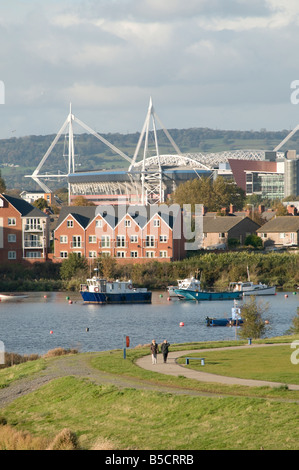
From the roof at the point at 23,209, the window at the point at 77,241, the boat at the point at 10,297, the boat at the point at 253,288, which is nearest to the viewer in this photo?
the boat at the point at 10,297

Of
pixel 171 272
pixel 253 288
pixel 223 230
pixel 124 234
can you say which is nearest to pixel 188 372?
pixel 253 288

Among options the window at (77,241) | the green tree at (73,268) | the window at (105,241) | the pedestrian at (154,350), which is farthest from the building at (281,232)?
the pedestrian at (154,350)

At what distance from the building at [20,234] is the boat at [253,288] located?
25195 mm

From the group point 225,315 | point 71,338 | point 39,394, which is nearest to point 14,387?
point 39,394

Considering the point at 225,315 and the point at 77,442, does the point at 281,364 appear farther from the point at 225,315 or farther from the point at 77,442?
the point at 225,315

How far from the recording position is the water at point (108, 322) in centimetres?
5706

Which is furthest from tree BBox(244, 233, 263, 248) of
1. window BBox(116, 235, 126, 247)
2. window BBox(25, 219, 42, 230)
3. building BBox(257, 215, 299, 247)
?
window BBox(25, 219, 42, 230)

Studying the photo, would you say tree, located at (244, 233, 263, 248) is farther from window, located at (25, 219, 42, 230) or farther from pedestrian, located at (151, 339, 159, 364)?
pedestrian, located at (151, 339, 159, 364)

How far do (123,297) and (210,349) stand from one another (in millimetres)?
47521

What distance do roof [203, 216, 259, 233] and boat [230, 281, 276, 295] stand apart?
80.4 feet

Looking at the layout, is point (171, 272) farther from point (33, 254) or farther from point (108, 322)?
point (108, 322)

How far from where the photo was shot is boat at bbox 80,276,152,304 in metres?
87.3

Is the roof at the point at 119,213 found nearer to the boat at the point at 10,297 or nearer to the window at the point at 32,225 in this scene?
the window at the point at 32,225

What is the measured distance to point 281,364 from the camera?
34.8 m
